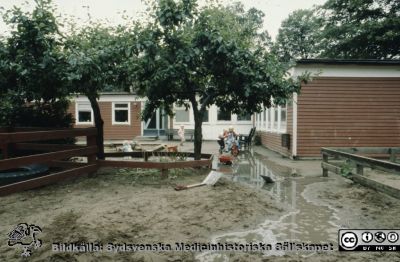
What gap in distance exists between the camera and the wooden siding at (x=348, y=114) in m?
14.9

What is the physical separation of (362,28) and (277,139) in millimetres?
17079

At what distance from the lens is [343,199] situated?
7.70 m

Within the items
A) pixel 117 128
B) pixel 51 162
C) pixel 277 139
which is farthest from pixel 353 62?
pixel 117 128

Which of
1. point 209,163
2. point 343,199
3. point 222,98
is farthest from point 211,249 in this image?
point 222,98

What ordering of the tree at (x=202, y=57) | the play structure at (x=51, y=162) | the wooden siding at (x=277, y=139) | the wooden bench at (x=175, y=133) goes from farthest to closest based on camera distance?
the wooden bench at (x=175, y=133) < the wooden siding at (x=277, y=139) < the tree at (x=202, y=57) < the play structure at (x=51, y=162)

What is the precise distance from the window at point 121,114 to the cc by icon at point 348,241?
84.9 feet

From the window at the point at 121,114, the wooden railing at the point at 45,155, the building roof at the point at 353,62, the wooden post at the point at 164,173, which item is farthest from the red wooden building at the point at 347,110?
the window at the point at 121,114

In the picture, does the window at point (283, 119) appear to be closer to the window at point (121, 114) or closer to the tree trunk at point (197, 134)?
the tree trunk at point (197, 134)

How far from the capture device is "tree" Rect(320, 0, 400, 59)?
29.0 meters

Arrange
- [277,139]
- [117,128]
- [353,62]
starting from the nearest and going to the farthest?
[353,62], [277,139], [117,128]

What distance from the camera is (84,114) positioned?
1192 inches

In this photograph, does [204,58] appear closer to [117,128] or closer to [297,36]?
[117,128]

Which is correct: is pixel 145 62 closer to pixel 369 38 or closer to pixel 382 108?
pixel 382 108

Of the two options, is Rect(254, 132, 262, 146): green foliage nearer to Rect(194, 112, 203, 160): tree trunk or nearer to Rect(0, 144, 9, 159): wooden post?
Rect(194, 112, 203, 160): tree trunk
